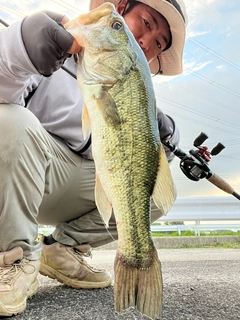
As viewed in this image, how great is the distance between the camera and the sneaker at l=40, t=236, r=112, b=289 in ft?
8.13

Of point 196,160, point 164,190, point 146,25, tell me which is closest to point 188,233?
point 196,160

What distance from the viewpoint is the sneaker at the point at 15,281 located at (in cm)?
176

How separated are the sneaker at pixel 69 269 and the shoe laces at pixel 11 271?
500mm

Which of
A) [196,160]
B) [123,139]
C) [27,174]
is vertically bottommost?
[196,160]

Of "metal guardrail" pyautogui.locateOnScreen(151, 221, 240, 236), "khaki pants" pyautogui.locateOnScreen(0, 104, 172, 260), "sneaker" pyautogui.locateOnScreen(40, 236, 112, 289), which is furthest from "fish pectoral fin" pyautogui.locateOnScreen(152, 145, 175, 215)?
"metal guardrail" pyautogui.locateOnScreen(151, 221, 240, 236)

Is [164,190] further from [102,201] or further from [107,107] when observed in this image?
[107,107]

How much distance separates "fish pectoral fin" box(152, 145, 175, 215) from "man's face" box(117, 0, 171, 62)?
1.30 metres

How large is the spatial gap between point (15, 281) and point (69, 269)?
639 millimetres

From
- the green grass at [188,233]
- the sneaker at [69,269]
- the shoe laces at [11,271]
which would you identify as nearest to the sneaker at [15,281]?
the shoe laces at [11,271]

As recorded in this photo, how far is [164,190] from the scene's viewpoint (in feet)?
5.33

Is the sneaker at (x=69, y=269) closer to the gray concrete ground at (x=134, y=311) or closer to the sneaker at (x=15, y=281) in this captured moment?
the gray concrete ground at (x=134, y=311)

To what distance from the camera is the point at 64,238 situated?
2602 mm

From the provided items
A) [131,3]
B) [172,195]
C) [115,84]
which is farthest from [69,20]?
[131,3]

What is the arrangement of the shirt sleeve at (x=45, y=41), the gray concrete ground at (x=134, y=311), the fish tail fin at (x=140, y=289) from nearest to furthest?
the fish tail fin at (x=140, y=289), the shirt sleeve at (x=45, y=41), the gray concrete ground at (x=134, y=311)
